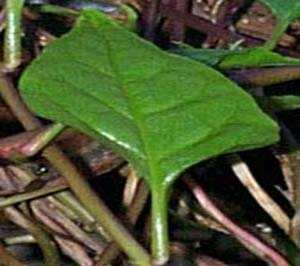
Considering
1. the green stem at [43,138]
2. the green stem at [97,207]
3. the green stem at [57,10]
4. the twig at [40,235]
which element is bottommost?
the twig at [40,235]

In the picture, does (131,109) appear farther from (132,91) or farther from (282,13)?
(282,13)

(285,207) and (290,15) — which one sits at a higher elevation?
(290,15)

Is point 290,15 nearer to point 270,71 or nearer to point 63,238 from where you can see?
point 270,71

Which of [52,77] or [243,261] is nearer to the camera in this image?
[52,77]

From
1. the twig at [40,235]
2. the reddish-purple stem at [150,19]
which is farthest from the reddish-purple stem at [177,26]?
the twig at [40,235]

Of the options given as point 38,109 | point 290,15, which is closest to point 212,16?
point 290,15

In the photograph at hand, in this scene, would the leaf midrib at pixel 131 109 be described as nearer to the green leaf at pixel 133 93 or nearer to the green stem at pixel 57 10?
the green leaf at pixel 133 93

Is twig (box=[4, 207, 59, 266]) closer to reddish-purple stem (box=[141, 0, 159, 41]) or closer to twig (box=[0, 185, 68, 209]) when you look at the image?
twig (box=[0, 185, 68, 209])
